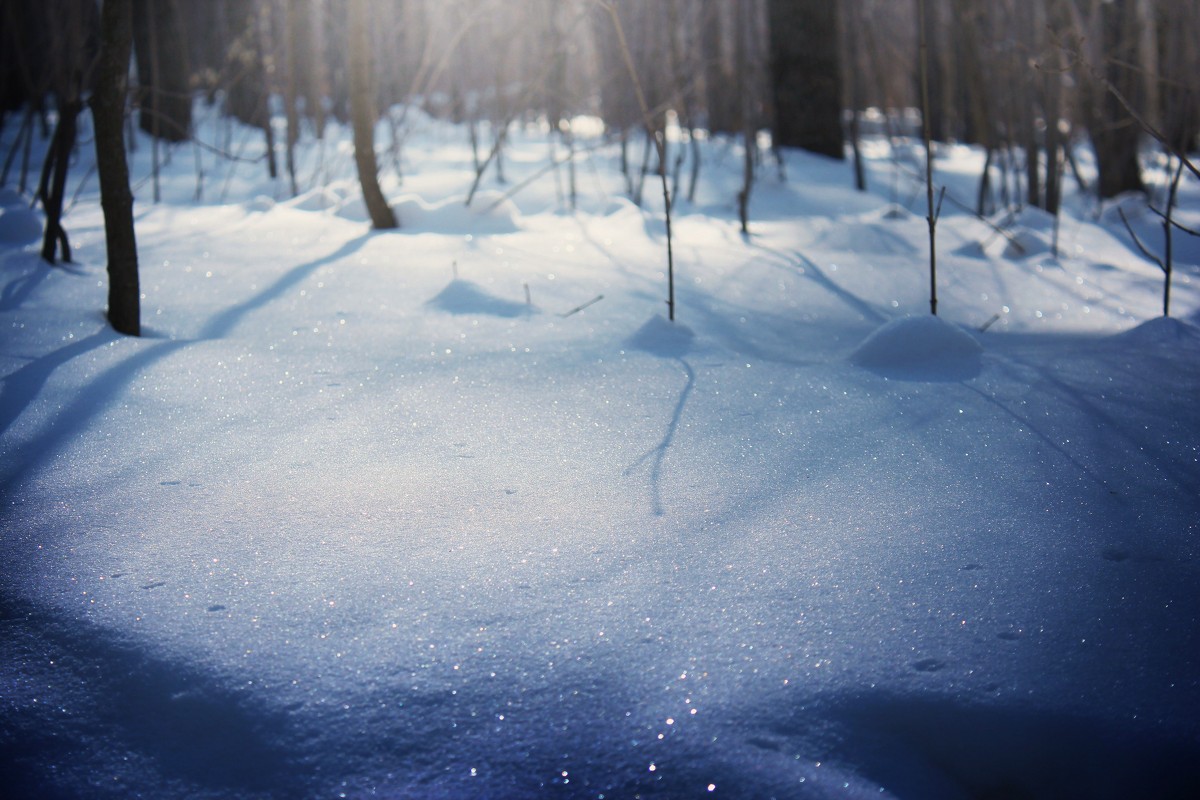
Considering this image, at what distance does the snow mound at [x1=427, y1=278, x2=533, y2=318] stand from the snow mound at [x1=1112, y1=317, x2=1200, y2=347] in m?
1.35

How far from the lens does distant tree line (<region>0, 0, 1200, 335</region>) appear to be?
336 centimetres

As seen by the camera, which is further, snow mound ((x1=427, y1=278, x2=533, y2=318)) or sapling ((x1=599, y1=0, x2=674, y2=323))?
snow mound ((x1=427, y1=278, x2=533, y2=318))

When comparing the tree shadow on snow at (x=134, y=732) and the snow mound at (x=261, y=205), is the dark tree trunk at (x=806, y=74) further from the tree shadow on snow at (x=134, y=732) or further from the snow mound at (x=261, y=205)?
the tree shadow on snow at (x=134, y=732)

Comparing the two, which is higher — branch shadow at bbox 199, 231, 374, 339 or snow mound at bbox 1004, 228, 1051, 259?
branch shadow at bbox 199, 231, 374, 339

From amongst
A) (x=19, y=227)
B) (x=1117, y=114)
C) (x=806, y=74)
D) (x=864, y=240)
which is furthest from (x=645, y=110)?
(x=1117, y=114)

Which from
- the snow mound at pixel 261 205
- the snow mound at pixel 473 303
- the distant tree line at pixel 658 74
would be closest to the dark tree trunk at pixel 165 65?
the distant tree line at pixel 658 74

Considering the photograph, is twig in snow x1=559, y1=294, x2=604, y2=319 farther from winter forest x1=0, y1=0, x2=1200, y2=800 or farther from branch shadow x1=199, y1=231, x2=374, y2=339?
branch shadow x1=199, y1=231, x2=374, y2=339

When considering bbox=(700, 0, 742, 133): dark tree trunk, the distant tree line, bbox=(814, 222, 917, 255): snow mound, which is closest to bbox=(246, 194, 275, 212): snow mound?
the distant tree line

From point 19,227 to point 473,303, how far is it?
165 cm

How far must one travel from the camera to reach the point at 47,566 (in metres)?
1.07

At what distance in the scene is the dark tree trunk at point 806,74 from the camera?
628cm

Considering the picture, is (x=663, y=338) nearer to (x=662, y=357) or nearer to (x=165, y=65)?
(x=662, y=357)

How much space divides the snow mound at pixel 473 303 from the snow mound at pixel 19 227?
1484 mm

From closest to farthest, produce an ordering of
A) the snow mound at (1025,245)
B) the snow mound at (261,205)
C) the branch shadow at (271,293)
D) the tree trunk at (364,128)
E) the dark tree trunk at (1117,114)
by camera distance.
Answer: the branch shadow at (271,293) < the tree trunk at (364,128) < the snow mound at (1025,245) < the snow mound at (261,205) < the dark tree trunk at (1117,114)
